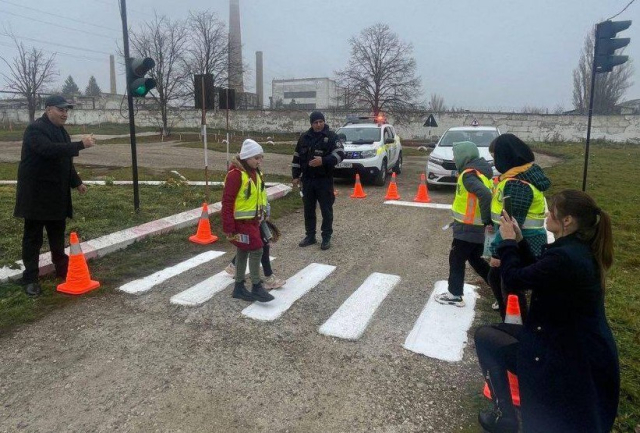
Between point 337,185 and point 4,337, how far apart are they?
10279 mm

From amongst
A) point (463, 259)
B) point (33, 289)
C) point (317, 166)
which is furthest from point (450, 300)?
point (33, 289)

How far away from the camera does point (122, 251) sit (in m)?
6.79

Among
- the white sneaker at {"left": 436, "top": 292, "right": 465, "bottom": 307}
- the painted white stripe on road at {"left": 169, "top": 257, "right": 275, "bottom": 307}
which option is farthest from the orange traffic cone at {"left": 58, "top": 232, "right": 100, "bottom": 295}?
the white sneaker at {"left": 436, "top": 292, "right": 465, "bottom": 307}

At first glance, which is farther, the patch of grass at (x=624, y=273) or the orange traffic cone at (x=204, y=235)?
the orange traffic cone at (x=204, y=235)

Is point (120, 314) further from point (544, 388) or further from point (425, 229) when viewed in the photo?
point (425, 229)

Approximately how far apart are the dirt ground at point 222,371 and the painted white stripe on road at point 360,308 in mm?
96

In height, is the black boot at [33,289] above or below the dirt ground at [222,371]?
above

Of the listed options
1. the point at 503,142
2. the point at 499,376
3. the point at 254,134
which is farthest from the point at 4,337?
the point at 254,134

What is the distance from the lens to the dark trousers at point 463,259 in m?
4.60

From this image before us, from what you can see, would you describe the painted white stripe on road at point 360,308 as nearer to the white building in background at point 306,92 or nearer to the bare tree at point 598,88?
the bare tree at point 598,88

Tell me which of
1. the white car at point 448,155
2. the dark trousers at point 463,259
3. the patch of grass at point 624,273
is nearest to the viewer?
the patch of grass at point 624,273

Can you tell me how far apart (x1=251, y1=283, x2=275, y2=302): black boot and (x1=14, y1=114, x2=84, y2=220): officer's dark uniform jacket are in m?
2.38

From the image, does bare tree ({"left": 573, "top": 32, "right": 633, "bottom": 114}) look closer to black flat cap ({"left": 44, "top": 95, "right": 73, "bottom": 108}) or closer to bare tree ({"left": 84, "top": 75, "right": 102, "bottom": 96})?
black flat cap ({"left": 44, "top": 95, "right": 73, "bottom": 108})

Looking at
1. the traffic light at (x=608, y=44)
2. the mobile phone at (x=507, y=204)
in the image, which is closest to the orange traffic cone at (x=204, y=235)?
the mobile phone at (x=507, y=204)
